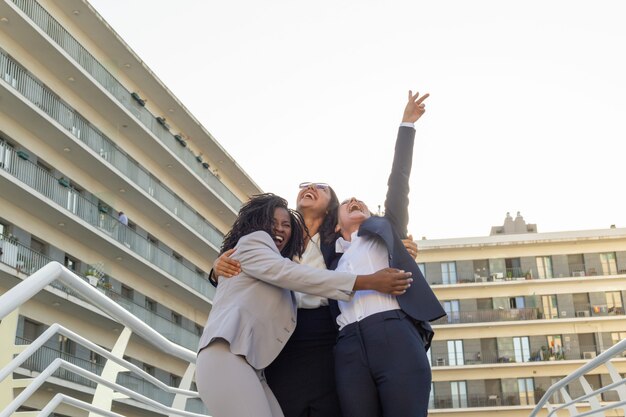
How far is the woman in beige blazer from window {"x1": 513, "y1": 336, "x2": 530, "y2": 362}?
55706 millimetres

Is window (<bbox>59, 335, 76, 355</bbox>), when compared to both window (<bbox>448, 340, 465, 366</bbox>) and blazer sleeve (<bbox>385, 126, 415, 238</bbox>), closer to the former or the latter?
blazer sleeve (<bbox>385, 126, 415, 238</bbox>)

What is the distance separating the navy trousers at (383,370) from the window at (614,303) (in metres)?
58.9

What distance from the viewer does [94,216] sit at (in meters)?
33.1

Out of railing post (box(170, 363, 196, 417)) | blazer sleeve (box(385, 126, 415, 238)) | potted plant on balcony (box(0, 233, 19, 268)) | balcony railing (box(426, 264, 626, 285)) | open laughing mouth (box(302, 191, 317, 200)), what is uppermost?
balcony railing (box(426, 264, 626, 285))

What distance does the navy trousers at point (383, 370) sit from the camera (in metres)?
3.65

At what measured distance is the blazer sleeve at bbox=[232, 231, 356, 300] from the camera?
12.0 ft

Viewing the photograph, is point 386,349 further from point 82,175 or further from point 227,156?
point 227,156

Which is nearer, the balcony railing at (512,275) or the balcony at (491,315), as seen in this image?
the balcony at (491,315)

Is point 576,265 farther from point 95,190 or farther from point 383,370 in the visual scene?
point 383,370

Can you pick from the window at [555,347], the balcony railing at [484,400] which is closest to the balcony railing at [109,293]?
the balcony railing at [484,400]

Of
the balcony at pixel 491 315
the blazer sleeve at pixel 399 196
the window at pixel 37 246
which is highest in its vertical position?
the balcony at pixel 491 315

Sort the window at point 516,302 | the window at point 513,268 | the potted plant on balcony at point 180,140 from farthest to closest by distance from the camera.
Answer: the window at point 513,268
the window at point 516,302
the potted plant on balcony at point 180,140

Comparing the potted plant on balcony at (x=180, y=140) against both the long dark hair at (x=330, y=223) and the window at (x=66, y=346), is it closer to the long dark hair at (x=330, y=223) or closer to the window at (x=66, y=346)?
the window at (x=66, y=346)

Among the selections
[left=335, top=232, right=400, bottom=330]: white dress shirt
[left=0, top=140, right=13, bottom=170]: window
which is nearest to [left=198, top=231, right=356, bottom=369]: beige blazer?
[left=335, top=232, right=400, bottom=330]: white dress shirt
